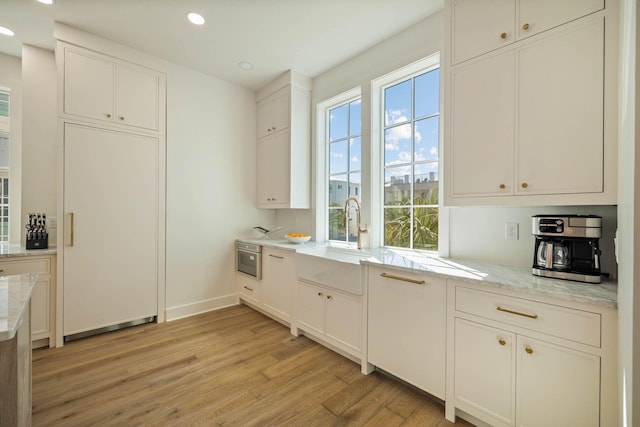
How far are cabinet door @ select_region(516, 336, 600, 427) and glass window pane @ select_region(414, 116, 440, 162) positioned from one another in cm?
161

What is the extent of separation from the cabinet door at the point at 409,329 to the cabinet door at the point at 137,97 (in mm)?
2829

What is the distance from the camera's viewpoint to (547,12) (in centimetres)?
153

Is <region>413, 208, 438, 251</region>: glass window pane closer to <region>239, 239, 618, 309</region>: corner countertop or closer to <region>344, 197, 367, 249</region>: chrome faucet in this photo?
<region>239, 239, 618, 309</region>: corner countertop

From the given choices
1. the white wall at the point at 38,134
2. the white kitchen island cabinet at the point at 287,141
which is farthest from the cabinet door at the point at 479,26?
the white wall at the point at 38,134

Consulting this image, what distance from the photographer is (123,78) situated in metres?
2.84

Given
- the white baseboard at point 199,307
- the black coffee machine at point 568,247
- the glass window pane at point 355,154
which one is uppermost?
the glass window pane at point 355,154

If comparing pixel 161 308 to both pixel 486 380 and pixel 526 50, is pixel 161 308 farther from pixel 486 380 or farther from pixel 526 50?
pixel 526 50

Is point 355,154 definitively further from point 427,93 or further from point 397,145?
point 427,93

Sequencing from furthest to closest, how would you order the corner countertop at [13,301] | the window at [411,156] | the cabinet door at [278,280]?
the cabinet door at [278,280] < the window at [411,156] < the corner countertop at [13,301]

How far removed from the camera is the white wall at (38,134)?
9.18 ft

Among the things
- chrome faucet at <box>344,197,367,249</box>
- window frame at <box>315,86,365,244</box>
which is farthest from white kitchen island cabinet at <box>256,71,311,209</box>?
chrome faucet at <box>344,197,367,249</box>

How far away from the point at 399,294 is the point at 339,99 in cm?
236

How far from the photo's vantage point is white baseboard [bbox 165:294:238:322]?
3193 mm

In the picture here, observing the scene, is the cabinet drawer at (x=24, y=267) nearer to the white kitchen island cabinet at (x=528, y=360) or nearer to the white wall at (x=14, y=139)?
the white wall at (x=14, y=139)
